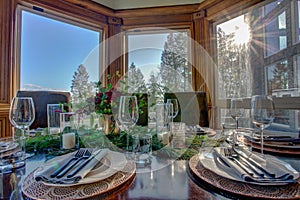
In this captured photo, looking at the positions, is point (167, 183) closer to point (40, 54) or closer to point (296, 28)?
point (296, 28)

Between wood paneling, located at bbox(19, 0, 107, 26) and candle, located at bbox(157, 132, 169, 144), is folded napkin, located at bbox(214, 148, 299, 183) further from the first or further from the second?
wood paneling, located at bbox(19, 0, 107, 26)

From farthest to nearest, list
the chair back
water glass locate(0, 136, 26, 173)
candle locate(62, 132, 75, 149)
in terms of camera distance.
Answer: the chair back < candle locate(62, 132, 75, 149) < water glass locate(0, 136, 26, 173)

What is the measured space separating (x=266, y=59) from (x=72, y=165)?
8.45 ft

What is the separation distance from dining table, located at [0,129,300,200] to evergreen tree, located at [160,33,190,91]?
2.64m

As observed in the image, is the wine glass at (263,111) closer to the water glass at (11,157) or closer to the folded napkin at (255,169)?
A: the folded napkin at (255,169)

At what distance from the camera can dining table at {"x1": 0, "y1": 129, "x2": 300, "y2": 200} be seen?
515 mm

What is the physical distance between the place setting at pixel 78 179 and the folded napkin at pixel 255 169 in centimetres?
33

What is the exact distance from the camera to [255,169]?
24.2 inches

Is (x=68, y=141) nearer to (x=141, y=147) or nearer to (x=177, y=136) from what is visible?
(x=141, y=147)

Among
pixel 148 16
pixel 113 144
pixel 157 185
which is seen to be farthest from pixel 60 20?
pixel 157 185

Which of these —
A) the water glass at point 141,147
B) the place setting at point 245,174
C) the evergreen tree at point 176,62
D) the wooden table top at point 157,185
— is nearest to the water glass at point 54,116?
the wooden table top at point 157,185

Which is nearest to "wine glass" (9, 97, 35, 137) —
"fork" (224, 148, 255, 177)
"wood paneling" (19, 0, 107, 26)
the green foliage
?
the green foliage

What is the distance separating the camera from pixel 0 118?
230 centimetres

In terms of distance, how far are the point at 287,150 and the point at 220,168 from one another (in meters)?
0.54
